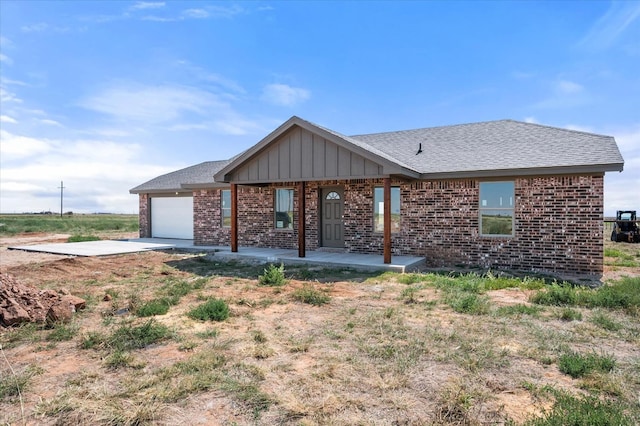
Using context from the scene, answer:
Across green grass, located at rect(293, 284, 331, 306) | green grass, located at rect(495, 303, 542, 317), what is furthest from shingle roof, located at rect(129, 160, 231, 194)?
green grass, located at rect(495, 303, 542, 317)

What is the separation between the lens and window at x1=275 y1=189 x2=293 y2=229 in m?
14.6

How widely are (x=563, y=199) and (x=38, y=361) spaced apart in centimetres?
1168

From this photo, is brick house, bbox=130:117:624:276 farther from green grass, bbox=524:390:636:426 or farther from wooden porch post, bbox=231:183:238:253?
green grass, bbox=524:390:636:426

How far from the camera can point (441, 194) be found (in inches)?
458

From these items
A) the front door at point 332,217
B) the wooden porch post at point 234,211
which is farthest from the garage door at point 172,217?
the front door at point 332,217

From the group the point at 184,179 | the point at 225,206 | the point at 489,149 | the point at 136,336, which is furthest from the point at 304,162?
the point at 184,179

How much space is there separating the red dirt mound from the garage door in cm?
1258

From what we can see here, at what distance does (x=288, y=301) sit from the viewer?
7230 mm

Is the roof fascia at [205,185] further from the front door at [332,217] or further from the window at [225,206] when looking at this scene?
the front door at [332,217]

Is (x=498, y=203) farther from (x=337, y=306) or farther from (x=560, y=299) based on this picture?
Result: (x=337, y=306)

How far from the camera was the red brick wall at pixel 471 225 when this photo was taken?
9914mm

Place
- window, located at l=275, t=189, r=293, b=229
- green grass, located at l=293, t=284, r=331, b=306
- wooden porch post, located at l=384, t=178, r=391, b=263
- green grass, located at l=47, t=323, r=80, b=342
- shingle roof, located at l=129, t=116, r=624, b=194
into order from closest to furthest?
green grass, located at l=47, t=323, r=80, b=342 < green grass, located at l=293, t=284, r=331, b=306 < shingle roof, located at l=129, t=116, r=624, b=194 < wooden porch post, located at l=384, t=178, r=391, b=263 < window, located at l=275, t=189, r=293, b=229

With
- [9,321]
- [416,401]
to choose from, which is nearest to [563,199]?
[416,401]

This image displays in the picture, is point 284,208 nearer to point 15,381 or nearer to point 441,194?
point 441,194
